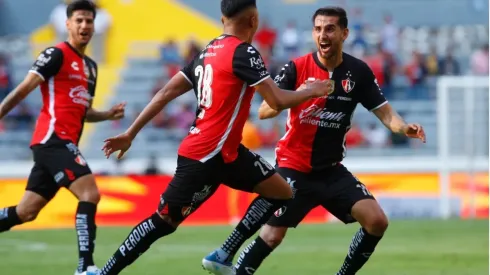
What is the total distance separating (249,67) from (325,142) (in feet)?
5.67

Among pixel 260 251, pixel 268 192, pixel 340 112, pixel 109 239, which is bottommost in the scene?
pixel 109 239

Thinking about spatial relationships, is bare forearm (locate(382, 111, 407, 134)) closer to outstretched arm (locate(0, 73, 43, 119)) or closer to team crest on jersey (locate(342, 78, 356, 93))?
team crest on jersey (locate(342, 78, 356, 93))

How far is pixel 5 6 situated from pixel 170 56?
20.0ft

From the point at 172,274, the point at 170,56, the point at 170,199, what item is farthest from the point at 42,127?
the point at 170,56

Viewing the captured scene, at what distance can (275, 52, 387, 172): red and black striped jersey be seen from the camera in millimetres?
10148

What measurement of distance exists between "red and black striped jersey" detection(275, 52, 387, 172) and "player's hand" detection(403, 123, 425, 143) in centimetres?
55

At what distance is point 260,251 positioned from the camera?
32.8ft

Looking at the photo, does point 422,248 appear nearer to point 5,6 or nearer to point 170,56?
point 170,56

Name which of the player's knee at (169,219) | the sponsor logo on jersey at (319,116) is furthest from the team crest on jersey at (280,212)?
the player's knee at (169,219)

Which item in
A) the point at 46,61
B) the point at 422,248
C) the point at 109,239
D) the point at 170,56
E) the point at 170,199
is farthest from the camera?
the point at 170,56

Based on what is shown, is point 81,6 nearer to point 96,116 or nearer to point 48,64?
point 48,64

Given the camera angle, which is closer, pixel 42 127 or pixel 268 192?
pixel 268 192

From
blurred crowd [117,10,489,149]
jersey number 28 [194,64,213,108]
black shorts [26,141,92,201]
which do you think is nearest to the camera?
jersey number 28 [194,64,213,108]

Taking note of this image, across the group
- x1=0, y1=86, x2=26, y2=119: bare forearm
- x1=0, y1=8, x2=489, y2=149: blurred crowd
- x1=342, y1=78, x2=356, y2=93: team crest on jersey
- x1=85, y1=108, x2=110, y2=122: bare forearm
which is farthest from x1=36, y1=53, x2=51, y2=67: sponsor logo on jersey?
x1=0, y1=8, x2=489, y2=149: blurred crowd
